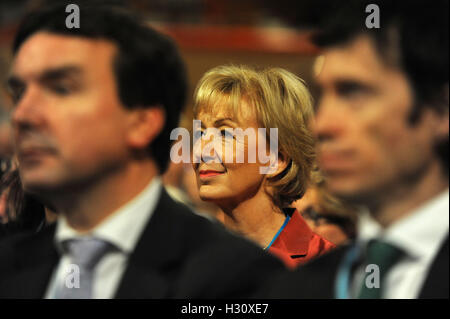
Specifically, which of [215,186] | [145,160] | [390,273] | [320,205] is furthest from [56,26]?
[320,205]

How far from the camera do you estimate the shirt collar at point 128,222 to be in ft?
3.31

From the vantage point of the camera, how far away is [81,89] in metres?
0.98

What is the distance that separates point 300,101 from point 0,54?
702 cm

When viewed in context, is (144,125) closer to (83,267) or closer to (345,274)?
(83,267)

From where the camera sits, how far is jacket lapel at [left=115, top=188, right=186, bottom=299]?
0.99 meters

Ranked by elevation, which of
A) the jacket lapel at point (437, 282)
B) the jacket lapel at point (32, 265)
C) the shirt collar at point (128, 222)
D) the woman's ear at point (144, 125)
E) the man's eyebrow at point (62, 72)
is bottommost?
the jacket lapel at point (32, 265)

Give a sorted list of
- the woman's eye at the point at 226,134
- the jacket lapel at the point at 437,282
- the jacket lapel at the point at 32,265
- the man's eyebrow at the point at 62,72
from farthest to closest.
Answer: the woman's eye at the point at 226,134, the jacket lapel at the point at 32,265, the man's eyebrow at the point at 62,72, the jacket lapel at the point at 437,282

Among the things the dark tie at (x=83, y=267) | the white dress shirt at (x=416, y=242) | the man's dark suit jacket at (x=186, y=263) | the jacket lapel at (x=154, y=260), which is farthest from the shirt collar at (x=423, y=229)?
the dark tie at (x=83, y=267)

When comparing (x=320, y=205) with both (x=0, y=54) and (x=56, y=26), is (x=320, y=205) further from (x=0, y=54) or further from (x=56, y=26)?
(x=0, y=54)

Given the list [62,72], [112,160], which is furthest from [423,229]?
[62,72]

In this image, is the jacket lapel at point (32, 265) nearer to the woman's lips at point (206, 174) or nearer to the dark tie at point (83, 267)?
the dark tie at point (83, 267)

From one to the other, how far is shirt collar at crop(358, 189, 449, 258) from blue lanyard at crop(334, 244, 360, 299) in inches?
2.7

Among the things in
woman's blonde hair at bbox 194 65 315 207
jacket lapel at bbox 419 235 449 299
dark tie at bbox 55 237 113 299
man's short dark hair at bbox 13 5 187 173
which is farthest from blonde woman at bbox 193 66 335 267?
jacket lapel at bbox 419 235 449 299

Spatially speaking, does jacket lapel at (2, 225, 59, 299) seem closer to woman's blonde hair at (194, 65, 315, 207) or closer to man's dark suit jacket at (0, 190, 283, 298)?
man's dark suit jacket at (0, 190, 283, 298)
